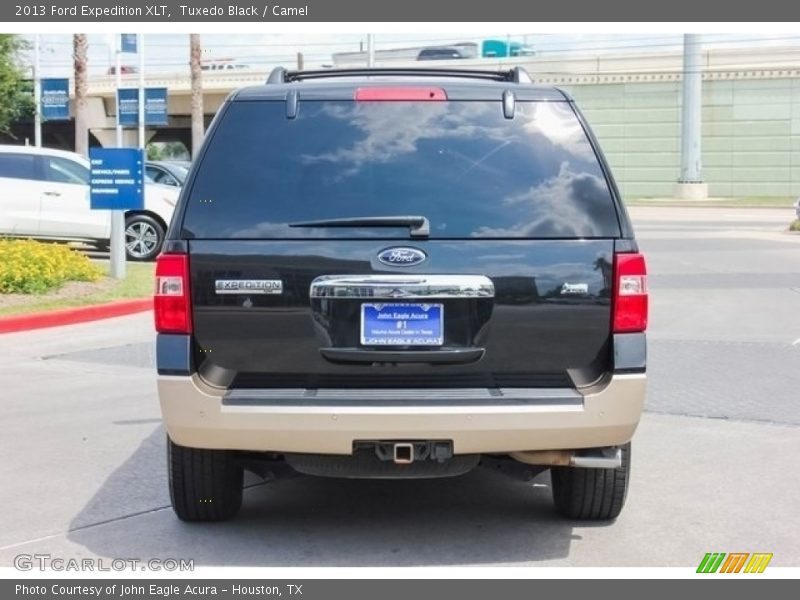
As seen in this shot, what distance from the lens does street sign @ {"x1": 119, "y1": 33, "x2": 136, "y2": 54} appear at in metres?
28.2

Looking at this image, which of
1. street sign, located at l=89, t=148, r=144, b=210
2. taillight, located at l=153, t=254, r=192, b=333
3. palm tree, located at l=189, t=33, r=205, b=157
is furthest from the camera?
palm tree, located at l=189, t=33, r=205, b=157

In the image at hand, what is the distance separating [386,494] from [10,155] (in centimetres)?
1491

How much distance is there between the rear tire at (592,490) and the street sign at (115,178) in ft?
35.9

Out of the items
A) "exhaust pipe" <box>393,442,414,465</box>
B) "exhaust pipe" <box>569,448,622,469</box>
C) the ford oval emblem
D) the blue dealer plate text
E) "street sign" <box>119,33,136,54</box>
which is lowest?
"exhaust pipe" <box>569,448,622,469</box>

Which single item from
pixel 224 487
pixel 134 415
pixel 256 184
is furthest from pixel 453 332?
pixel 134 415

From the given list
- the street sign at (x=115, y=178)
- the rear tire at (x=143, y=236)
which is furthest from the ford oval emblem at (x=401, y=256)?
the rear tire at (x=143, y=236)

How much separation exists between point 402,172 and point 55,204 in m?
15.3

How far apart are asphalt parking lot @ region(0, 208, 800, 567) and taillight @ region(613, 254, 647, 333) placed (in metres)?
1.06

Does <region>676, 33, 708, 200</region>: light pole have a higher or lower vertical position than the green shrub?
higher

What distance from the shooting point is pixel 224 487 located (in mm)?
5617

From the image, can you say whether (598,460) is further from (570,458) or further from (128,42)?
(128,42)

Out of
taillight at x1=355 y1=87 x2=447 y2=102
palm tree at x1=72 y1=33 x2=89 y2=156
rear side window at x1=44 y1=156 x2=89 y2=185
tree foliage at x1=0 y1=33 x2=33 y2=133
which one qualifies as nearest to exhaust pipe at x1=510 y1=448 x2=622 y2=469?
taillight at x1=355 y1=87 x2=447 y2=102

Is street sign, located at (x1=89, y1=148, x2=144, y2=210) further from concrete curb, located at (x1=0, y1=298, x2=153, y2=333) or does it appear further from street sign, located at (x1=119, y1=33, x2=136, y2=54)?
street sign, located at (x1=119, y1=33, x2=136, y2=54)

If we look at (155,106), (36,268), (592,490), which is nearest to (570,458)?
(592,490)
